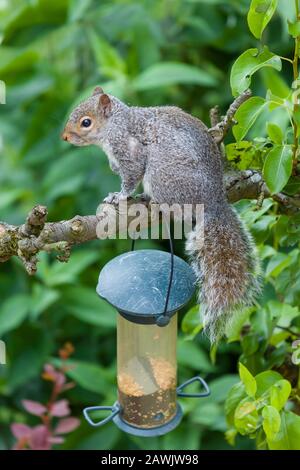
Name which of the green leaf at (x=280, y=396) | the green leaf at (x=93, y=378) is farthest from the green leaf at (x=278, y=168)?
the green leaf at (x=93, y=378)

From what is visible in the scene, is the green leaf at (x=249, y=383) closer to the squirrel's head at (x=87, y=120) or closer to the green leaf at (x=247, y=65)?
the green leaf at (x=247, y=65)

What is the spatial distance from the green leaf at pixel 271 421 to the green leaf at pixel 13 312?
975mm

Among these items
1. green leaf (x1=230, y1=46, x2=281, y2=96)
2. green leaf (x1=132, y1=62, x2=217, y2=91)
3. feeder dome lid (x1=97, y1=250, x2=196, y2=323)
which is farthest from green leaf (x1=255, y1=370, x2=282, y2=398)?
green leaf (x1=132, y1=62, x2=217, y2=91)

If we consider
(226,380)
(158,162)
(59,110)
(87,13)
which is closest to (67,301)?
(226,380)

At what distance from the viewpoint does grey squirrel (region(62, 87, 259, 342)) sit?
1.10 meters

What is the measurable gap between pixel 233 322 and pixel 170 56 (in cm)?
134

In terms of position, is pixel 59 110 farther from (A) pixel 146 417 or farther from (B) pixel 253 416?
(B) pixel 253 416

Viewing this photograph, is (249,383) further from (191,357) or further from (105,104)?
(191,357)

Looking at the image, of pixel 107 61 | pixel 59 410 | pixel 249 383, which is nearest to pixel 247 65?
pixel 249 383

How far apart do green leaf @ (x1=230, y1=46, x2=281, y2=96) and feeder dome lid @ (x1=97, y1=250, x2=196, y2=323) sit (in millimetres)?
287

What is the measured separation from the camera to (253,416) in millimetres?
976

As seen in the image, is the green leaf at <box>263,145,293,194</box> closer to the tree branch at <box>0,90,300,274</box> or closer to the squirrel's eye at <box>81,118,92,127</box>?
the tree branch at <box>0,90,300,274</box>

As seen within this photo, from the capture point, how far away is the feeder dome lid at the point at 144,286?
1.03m

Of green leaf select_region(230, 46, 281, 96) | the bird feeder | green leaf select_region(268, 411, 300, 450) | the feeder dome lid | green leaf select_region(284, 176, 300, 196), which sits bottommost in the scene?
the bird feeder
